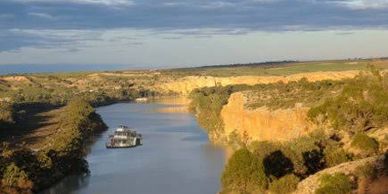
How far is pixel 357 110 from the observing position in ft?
132

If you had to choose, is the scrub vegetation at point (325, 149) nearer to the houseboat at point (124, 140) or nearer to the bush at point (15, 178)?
the bush at point (15, 178)

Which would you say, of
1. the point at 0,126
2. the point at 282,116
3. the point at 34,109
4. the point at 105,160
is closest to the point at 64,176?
the point at 105,160

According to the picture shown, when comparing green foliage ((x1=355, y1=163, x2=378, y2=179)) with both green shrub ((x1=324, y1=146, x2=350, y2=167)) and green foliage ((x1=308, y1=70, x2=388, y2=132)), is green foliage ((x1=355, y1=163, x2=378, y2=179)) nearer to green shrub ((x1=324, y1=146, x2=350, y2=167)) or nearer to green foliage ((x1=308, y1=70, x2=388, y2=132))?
green shrub ((x1=324, y1=146, x2=350, y2=167))

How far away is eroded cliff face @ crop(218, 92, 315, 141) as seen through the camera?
1937 inches

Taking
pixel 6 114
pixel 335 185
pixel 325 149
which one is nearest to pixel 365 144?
pixel 325 149

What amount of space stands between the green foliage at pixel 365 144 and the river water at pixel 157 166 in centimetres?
921

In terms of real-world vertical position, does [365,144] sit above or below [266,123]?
above

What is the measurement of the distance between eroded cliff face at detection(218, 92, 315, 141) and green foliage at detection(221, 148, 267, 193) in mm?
12869

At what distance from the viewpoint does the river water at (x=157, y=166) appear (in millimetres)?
43562

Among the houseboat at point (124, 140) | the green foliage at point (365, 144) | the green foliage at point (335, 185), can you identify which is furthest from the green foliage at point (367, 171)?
the houseboat at point (124, 140)

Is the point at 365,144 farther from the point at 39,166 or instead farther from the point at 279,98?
the point at 279,98

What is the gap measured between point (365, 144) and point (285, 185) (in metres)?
7.87

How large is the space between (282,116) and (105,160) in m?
15.2

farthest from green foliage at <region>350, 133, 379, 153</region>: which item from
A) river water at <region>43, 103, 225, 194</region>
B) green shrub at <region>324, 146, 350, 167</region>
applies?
river water at <region>43, 103, 225, 194</region>
